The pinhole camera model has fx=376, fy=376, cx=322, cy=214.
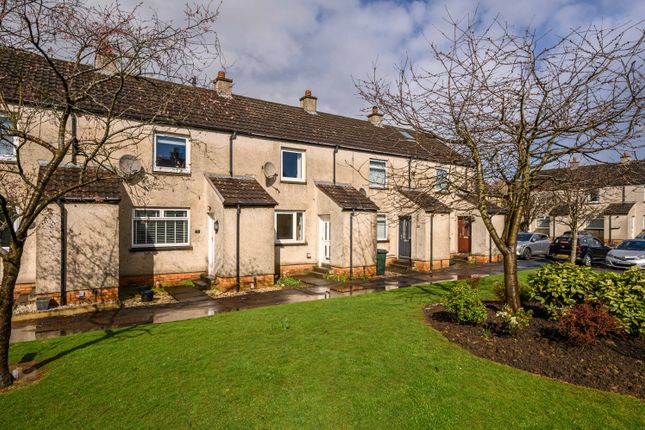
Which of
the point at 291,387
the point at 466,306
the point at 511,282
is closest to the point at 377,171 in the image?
the point at 511,282

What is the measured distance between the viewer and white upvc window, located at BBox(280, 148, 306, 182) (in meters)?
16.8

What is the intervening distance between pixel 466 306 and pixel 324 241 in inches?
389

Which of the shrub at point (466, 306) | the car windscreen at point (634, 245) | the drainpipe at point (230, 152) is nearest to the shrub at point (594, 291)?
the shrub at point (466, 306)

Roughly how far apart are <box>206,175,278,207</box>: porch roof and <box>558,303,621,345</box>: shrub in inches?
392

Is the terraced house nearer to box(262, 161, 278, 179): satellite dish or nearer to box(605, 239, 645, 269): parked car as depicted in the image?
box(262, 161, 278, 179): satellite dish

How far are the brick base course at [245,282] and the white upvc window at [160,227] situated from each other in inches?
92.0

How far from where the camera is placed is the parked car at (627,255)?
61.0 feet

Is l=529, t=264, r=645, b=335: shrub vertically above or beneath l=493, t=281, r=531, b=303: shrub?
above

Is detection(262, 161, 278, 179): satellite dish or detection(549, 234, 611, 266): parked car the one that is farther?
detection(549, 234, 611, 266): parked car

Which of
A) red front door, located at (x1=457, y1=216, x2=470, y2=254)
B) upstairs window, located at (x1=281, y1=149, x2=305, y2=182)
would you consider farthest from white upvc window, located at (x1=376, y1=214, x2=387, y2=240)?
red front door, located at (x1=457, y1=216, x2=470, y2=254)

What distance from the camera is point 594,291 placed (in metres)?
7.50

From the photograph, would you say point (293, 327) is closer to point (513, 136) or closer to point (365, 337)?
point (365, 337)

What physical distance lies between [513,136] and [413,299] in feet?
17.4

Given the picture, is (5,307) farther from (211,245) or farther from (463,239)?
(463,239)
